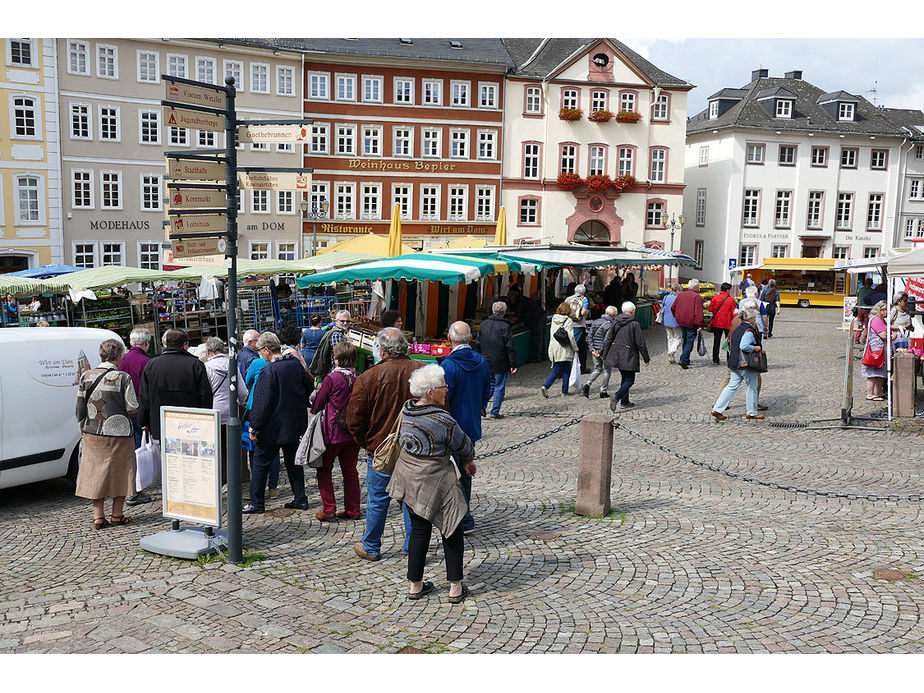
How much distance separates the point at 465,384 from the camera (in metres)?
7.03

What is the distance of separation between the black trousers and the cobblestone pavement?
0.70 ft

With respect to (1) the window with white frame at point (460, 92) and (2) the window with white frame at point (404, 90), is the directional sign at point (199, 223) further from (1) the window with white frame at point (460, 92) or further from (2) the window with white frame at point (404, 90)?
(1) the window with white frame at point (460, 92)

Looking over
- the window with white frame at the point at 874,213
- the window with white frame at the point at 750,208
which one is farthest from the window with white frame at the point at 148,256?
the window with white frame at the point at 874,213

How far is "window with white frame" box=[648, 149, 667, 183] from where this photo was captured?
47562 mm

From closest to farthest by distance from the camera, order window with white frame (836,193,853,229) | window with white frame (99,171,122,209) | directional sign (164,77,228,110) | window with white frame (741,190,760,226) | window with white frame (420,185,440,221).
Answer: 1. directional sign (164,77,228,110)
2. window with white frame (99,171,122,209)
3. window with white frame (420,185,440,221)
4. window with white frame (741,190,760,226)
5. window with white frame (836,193,853,229)

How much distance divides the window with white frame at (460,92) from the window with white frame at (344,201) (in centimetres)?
680

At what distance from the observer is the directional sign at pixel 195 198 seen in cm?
638

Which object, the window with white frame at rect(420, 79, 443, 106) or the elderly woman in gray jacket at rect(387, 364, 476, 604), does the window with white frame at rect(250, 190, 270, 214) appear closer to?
the window with white frame at rect(420, 79, 443, 106)

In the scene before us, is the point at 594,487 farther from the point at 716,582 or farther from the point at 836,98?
the point at 836,98

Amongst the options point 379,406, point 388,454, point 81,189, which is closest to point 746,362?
point 379,406

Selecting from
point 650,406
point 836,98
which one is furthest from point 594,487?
point 836,98

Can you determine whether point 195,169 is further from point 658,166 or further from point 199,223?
point 658,166

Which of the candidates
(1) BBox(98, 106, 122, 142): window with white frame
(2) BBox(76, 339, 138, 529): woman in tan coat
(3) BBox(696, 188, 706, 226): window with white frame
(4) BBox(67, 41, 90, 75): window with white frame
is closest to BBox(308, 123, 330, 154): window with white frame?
(1) BBox(98, 106, 122, 142): window with white frame

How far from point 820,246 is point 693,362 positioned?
3657 cm
